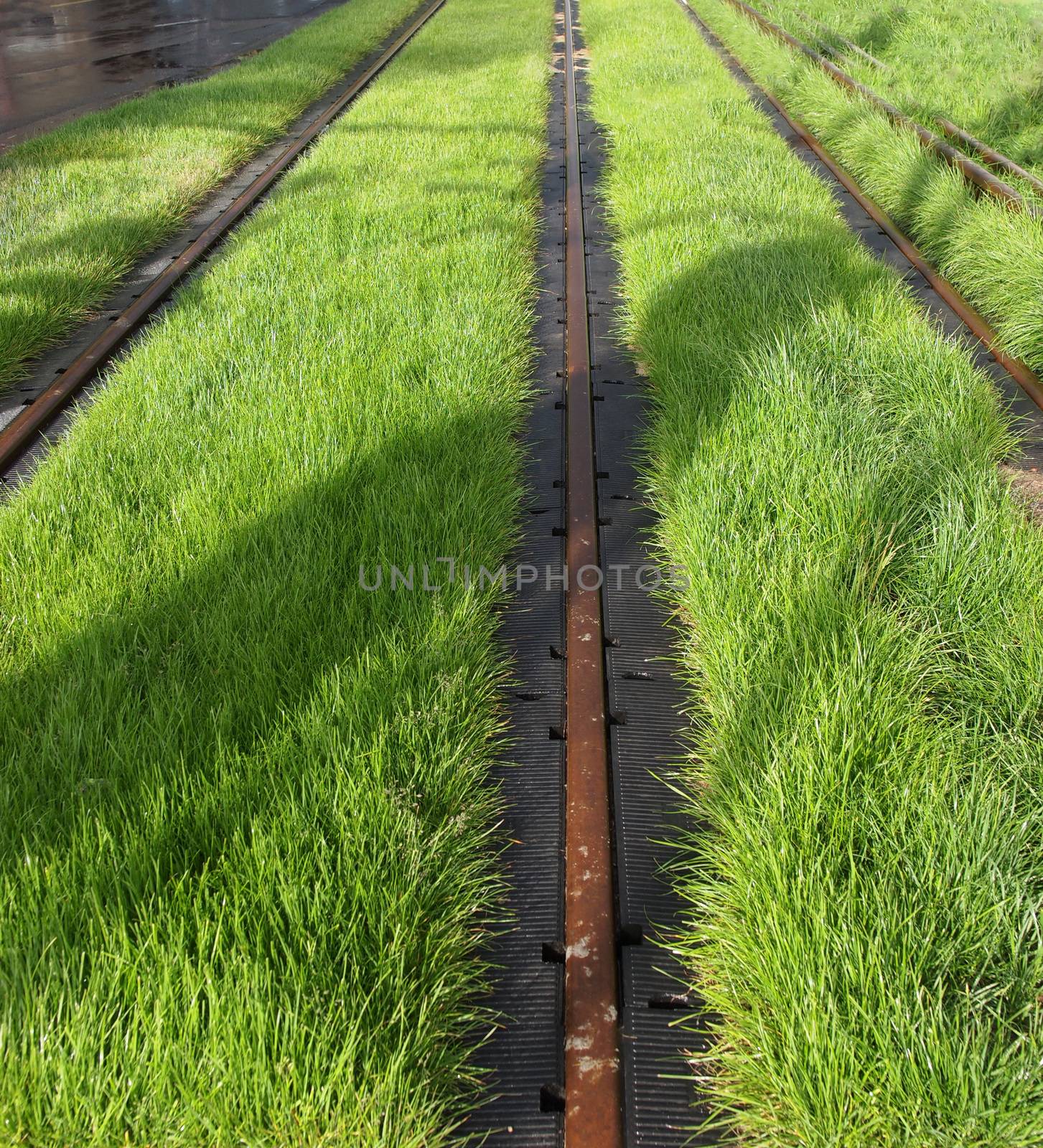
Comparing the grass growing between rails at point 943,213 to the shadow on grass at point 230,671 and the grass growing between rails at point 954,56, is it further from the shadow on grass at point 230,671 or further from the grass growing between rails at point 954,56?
the shadow on grass at point 230,671

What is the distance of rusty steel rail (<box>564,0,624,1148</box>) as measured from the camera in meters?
1.47

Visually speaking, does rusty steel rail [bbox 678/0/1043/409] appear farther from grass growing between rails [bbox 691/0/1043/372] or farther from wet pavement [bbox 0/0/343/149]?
wet pavement [bbox 0/0/343/149]

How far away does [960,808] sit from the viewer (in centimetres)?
176

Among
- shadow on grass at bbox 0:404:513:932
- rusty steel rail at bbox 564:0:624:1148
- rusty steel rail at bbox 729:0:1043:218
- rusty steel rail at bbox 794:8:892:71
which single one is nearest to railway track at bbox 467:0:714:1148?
rusty steel rail at bbox 564:0:624:1148

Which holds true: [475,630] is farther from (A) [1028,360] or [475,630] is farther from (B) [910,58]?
(B) [910,58]

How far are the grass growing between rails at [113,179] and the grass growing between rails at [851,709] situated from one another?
8.86ft

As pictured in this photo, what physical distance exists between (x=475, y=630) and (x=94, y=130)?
→ 7091 mm

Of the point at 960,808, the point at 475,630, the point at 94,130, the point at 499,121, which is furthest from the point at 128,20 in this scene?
the point at 960,808

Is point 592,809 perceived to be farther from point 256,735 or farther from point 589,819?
point 256,735

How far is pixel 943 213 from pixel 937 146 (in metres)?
1.20

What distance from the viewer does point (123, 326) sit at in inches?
170

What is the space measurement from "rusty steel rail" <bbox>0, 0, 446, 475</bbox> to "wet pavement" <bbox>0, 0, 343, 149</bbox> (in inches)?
122

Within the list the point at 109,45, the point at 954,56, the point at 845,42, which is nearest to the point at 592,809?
the point at 954,56

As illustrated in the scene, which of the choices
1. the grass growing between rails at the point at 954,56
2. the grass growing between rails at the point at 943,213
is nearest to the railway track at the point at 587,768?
the grass growing between rails at the point at 943,213
